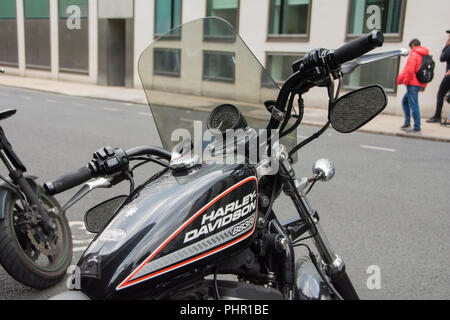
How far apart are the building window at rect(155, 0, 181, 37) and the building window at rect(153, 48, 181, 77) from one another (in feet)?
57.6

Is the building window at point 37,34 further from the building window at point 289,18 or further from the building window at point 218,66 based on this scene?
the building window at point 218,66

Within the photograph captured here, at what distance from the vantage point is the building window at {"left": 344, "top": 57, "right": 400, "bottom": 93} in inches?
547

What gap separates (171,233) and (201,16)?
17733 mm

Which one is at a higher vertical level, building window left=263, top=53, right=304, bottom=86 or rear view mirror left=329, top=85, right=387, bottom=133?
rear view mirror left=329, top=85, right=387, bottom=133

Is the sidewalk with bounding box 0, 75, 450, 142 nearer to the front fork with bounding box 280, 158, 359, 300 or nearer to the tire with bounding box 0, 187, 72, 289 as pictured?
the front fork with bounding box 280, 158, 359, 300

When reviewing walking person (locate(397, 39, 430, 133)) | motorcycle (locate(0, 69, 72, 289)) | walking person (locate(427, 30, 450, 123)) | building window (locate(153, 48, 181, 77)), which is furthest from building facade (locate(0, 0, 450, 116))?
walking person (locate(397, 39, 430, 133))

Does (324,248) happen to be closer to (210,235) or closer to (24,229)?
(210,235)

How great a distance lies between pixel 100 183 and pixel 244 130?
59 cm

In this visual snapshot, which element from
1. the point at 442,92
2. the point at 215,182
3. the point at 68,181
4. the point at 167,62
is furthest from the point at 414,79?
the point at 68,181

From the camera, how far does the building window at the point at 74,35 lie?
23094 millimetres

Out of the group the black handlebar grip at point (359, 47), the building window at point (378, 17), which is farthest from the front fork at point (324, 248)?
the building window at point (378, 17)

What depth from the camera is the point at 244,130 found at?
193 cm

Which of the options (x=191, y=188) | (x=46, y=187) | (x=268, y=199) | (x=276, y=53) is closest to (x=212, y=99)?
(x=268, y=199)
